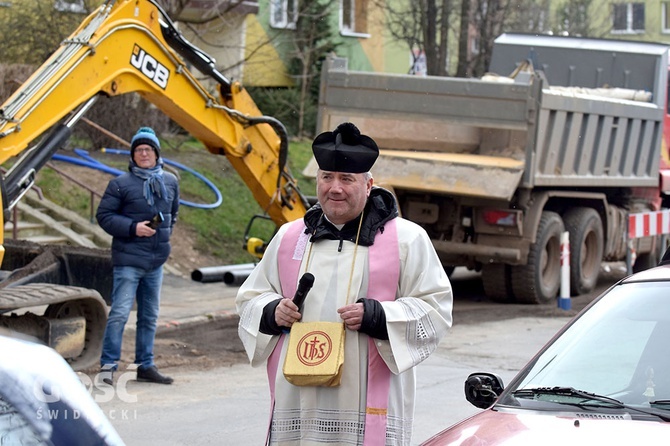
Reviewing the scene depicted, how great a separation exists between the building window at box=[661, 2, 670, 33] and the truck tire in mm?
38820

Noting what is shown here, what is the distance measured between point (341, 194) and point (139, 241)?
4.28 metres

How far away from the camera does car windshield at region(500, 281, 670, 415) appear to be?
15.0 ft

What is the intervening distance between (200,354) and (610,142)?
24.2 ft

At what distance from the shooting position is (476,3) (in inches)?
1033

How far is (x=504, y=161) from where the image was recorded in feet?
44.3

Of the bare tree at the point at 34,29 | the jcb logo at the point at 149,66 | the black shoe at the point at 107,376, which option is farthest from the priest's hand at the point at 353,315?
the bare tree at the point at 34,29

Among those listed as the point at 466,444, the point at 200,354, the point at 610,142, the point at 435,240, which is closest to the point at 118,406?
the point at 200,354

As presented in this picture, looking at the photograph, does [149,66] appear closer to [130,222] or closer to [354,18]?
[130,222]

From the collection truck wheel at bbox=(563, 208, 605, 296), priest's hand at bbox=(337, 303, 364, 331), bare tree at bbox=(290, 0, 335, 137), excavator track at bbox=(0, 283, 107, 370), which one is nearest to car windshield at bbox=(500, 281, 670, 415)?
priest's hand at bbox=(337, 303, 364, 331)

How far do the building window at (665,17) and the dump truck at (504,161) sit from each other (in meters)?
36.7

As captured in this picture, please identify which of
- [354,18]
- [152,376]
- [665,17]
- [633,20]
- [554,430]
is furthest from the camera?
[665,17]

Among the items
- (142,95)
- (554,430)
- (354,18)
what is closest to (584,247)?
(142,95)

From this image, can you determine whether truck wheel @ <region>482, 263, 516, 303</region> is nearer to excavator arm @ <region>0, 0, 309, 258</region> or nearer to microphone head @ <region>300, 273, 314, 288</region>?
excavator arm @ <region>0, 0, 309, 258</region>

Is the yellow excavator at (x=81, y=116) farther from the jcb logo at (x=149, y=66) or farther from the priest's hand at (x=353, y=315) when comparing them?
the priest's hand at (x=353, y=315)
